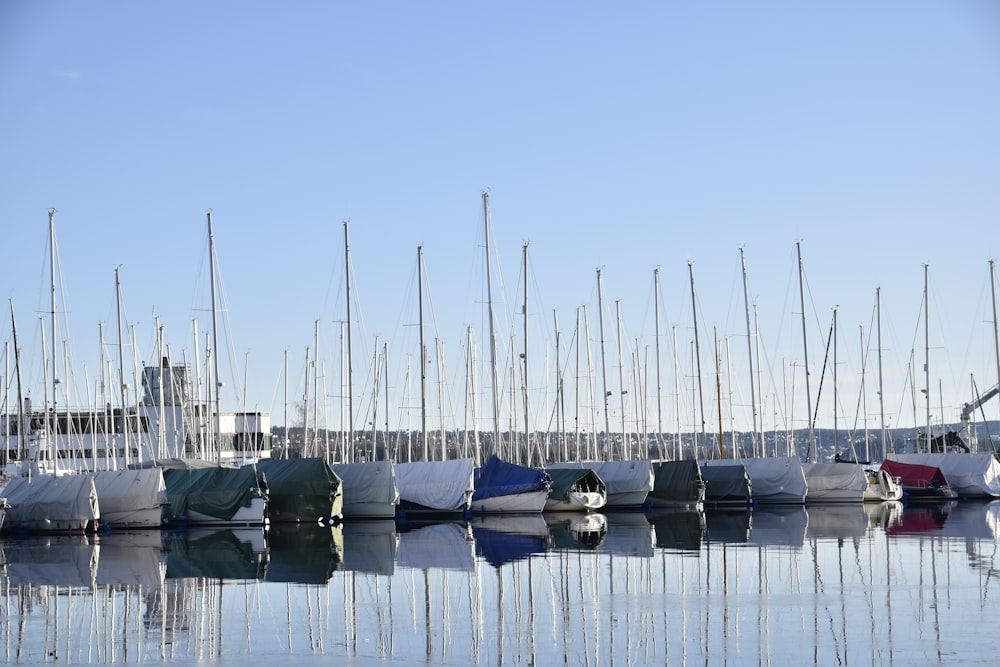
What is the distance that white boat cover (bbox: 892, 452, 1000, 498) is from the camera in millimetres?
68125

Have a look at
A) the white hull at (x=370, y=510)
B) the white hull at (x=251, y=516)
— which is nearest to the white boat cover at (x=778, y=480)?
the white hull at (x=370, y=510)

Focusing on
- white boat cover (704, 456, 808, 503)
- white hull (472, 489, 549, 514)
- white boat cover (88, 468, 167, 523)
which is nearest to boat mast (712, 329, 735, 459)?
white boat cover (704, 456, 808, 503)

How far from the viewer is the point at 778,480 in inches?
2488

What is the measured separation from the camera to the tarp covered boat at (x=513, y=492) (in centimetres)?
5366

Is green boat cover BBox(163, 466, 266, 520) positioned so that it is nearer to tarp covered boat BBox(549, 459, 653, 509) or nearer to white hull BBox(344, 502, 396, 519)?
white hull BBox(344, 502, 396, 519)

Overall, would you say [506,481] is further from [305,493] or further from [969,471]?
[969,471]

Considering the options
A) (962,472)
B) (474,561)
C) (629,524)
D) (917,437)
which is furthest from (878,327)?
(474,561)

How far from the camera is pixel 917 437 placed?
8175 cm

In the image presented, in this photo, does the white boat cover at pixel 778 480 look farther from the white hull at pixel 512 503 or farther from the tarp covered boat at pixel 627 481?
the white hull at pixel 512 503

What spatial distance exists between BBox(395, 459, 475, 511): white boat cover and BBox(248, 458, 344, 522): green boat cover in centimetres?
414

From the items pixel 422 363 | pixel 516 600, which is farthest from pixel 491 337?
pixel 516 600

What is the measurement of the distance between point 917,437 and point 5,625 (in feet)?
232

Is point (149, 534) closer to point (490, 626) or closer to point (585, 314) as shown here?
point (490, 626)

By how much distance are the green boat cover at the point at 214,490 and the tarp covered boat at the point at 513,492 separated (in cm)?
1020
